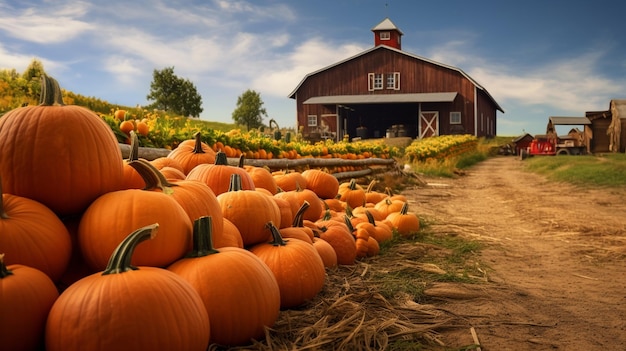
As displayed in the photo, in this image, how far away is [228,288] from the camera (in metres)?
2.00

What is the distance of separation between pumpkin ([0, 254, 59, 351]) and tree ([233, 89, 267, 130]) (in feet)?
188

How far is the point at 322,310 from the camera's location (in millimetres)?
2498

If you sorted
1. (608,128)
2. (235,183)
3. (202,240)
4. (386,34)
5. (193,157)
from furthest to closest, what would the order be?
(386,34), (608,128), (193,157), (235,183), (202,240)

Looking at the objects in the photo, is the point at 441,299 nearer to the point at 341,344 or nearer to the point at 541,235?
the point at 341,344

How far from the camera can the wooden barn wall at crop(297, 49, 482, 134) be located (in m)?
32.8

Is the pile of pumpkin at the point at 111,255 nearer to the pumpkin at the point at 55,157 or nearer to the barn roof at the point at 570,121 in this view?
the pumpkin at the point at 55,157

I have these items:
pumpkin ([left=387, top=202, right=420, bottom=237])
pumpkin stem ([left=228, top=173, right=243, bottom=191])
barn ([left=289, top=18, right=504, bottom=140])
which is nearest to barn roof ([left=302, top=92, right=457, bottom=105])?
barn ([left=289, top=18, right=504, bottom=140])

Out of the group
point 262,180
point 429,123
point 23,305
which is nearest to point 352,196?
point 262,180

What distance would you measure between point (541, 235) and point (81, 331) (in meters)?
5.77

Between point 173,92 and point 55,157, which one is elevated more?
point 173,92

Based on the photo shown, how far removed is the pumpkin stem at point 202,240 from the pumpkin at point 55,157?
0.43m

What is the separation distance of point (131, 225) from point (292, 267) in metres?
0.98

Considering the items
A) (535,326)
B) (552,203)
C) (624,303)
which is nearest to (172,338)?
(535,326)

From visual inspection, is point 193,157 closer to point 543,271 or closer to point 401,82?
point 543,271
